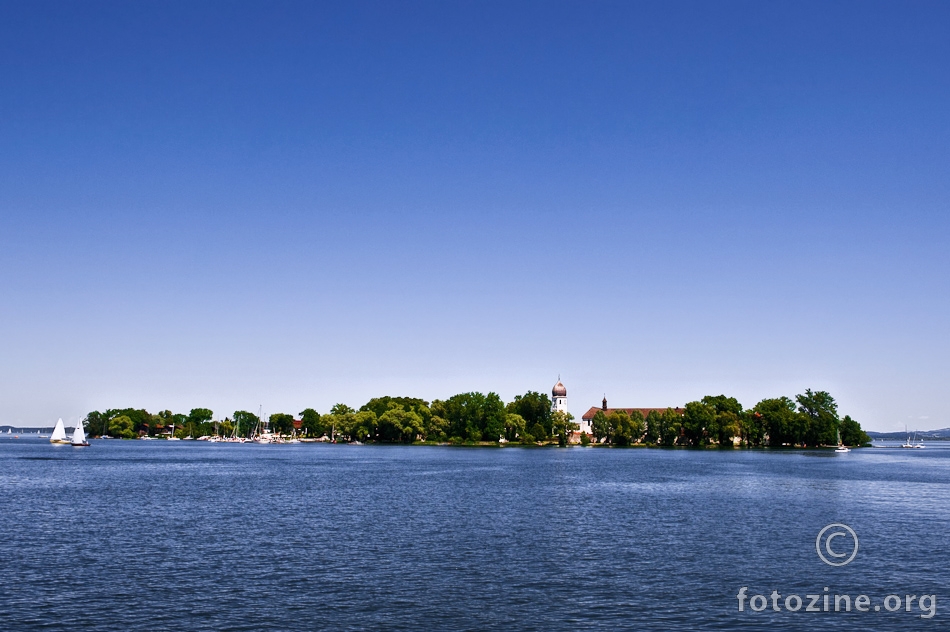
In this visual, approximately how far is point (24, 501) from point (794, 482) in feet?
298

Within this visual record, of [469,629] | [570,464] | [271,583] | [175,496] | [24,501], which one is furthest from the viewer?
[570,464]

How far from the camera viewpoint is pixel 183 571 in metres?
38.2

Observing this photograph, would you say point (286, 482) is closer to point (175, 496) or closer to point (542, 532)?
point (175, 496)

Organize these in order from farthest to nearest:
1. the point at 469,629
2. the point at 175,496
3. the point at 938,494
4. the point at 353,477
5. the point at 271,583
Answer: the point at 353,477, the point at 938,494, the point at 175,496, the point at 271,583, the point at 469,629

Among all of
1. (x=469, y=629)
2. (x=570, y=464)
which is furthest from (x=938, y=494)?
(x=469, y=629)

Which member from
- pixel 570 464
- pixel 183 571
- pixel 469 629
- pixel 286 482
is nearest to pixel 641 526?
pixel 469 629

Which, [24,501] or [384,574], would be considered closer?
[384,574]

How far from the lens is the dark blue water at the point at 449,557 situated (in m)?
30.9

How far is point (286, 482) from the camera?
9450 centimetres

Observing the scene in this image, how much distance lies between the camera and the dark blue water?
3089 cm

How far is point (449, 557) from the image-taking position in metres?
42.8

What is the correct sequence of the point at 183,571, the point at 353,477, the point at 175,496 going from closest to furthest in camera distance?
the point at 183,571 → the point at 175,496 → the point at 353,477

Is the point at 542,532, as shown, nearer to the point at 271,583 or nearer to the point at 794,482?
the point at 271,583

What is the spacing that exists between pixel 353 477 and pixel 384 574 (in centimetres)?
6739
